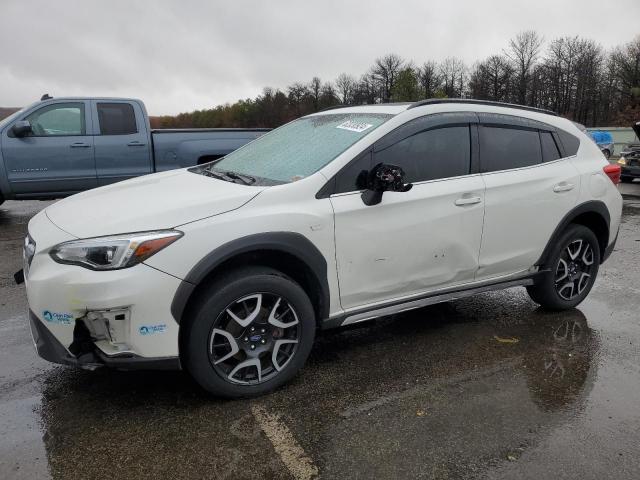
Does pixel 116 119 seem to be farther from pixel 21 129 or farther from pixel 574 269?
pixel 574 269

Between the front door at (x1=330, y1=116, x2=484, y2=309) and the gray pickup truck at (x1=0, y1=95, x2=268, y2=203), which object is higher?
the gray pickup truck at (x1=0, y1=95, x2=268, y2=203)

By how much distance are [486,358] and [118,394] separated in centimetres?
246

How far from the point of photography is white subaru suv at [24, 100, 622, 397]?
275cm

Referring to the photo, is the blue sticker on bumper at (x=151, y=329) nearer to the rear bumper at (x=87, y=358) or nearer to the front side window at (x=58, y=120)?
the rear bumper at (x=87, y=358)

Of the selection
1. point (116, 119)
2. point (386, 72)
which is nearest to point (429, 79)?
point (386, 72)

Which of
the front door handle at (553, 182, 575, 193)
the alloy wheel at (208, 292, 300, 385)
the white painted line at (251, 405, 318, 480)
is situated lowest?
the white painted line at (251, 405, 318, 480)

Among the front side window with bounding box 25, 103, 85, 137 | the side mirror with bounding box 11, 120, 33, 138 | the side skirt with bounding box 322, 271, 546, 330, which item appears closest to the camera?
the side skirt with bounding box 322, 271, 546, 330

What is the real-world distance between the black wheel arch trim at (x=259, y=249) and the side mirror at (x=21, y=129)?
6870mm

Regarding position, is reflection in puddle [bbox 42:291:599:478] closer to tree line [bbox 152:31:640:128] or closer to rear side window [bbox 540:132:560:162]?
rear side window [bbox 540:132:560:162]

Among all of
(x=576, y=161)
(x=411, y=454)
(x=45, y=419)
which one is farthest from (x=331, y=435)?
(x=576, y=161)

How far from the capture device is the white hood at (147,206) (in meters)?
2.82

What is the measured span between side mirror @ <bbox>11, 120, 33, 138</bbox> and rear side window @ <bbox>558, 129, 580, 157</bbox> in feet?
24.8

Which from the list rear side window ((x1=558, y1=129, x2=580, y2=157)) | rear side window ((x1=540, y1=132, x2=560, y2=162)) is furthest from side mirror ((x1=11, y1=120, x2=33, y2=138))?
rear side window ((x1=558, y1=129, x2=580, y2=157))

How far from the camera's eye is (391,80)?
8181 centimetres
